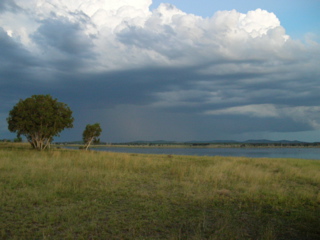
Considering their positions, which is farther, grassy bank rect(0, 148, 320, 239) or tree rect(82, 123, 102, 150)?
tree rect(82, 123, 102, 150)

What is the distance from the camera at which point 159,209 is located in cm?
792

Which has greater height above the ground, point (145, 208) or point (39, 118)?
point (39, 118)

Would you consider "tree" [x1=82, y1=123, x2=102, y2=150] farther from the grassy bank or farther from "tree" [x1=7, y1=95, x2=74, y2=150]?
the grassy bank

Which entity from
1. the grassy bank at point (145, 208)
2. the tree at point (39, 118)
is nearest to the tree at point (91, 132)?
the tree at point (39, 118)

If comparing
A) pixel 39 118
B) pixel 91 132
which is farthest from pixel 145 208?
pixel 91 132

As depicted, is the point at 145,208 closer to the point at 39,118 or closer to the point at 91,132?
the point at 39,118

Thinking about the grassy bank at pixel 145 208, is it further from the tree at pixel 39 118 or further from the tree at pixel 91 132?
the tree at pixel 91 132

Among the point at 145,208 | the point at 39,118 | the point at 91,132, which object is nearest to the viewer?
the point at 145,208

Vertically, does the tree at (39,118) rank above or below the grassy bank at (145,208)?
above

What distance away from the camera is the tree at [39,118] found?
2700cm

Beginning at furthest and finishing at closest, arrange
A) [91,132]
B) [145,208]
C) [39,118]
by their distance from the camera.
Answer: [91,132]
[39,118]
[145,208]

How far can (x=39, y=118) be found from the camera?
27312mm

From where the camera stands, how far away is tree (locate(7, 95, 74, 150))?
27000mm

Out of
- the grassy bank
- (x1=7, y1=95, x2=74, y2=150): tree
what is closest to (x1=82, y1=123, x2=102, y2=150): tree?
(x1=7, y1=95, x2=74, y2=150): tree
